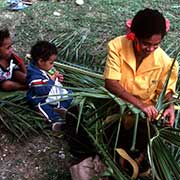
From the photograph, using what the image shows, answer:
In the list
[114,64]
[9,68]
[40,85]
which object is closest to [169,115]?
[114,64]

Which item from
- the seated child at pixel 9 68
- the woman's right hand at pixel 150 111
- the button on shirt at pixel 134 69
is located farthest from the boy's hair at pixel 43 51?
the woman's right hand at pixel 150 111

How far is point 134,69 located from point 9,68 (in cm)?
134

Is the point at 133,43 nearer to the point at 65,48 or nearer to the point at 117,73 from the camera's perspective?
the point at 117,73

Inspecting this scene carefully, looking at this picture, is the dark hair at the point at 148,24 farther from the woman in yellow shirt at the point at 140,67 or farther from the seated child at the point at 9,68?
the seated child at the point at 9,68

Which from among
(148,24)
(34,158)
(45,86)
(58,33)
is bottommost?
(34,158)

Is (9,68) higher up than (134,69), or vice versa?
(134,69)

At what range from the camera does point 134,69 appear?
2576mm

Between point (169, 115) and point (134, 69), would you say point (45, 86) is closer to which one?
point (134, 69)

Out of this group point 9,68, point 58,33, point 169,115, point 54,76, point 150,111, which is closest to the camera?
point 150,111

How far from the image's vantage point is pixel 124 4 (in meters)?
5.07

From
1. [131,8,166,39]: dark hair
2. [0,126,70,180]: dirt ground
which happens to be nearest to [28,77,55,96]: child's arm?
[0,126,70,180]: dirt ground

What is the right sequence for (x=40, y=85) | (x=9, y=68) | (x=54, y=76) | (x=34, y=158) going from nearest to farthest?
1. (x=34, y=158)
2. (x=40, y=85)
3. (x=54, y=76)
4. (x=9, y=68)

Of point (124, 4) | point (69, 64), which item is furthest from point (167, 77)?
point (124, 4)

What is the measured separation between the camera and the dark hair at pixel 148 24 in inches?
95.7
